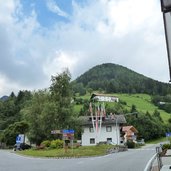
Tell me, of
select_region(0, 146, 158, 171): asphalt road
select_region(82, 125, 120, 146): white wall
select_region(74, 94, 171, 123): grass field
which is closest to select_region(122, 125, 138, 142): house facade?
select_region(82, 125, 120, 146): white wall

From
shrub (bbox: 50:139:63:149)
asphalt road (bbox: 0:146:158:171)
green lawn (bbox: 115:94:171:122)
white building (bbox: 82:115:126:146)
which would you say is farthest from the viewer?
green lawn (bbox: 115:94:171:122)

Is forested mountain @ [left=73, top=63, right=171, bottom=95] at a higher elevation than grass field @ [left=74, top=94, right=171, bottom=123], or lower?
higher

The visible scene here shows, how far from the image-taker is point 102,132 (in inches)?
3674

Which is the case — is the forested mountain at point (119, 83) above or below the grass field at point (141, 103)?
above

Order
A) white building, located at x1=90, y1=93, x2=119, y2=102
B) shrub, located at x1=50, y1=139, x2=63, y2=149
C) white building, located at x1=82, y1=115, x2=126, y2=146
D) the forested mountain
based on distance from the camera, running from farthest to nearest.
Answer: the forested mountain < white building, located at x1=90, y1=93, x2=119, y2=102 < white building, located at x1=82, y1=115, x2=126, y2=146 < shrub, located at x1=50, y1=139, x2=63, y2=149

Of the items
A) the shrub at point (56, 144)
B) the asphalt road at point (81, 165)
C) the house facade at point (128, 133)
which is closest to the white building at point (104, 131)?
the house facade at point (128, 133)

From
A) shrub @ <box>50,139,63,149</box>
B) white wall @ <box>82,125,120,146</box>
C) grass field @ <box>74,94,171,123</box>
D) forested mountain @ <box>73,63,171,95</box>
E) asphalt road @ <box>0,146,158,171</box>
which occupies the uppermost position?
forested mountain @ <box>73,63,171,95</box>

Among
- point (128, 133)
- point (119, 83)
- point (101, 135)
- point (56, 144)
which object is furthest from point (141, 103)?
point (56, 144)

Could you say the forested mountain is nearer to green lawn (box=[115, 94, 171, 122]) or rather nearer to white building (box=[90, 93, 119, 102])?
green lawn (box=[115, 94, 171, 122])

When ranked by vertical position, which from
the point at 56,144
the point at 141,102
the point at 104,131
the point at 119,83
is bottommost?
the point at 56,144

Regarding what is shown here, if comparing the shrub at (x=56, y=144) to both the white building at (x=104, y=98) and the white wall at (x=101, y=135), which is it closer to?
the white wall at (x=101, y=135)

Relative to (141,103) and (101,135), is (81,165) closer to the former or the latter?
(101,135)

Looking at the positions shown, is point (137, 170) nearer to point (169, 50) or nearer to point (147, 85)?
point (169, 50)

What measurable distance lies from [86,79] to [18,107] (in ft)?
207
